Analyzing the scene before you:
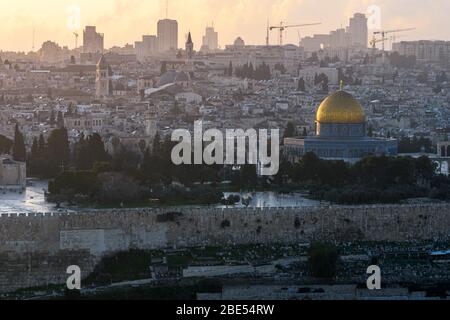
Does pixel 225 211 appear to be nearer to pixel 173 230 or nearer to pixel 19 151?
pixel 173 230

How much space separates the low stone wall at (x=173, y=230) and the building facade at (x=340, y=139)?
37.1ft

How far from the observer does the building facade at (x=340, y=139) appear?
4262 cm

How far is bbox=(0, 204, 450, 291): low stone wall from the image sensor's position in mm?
27984

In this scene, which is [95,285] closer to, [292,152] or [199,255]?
[199,255]

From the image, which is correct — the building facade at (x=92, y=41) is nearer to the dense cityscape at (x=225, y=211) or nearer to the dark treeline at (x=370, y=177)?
the dense cityscape at (x=225, y=211)

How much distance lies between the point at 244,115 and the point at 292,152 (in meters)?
18.5

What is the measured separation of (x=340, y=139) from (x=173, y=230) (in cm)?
1418

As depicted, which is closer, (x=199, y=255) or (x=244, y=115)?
(x=199, y=255)

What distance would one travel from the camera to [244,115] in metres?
61.8

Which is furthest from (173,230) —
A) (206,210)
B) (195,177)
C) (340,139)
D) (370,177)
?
(340,139)

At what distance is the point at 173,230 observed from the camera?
2959 cm

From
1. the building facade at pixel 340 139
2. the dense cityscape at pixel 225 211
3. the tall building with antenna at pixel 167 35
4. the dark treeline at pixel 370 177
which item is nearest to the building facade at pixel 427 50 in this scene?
the tall building with antenna at pixel 167 35
